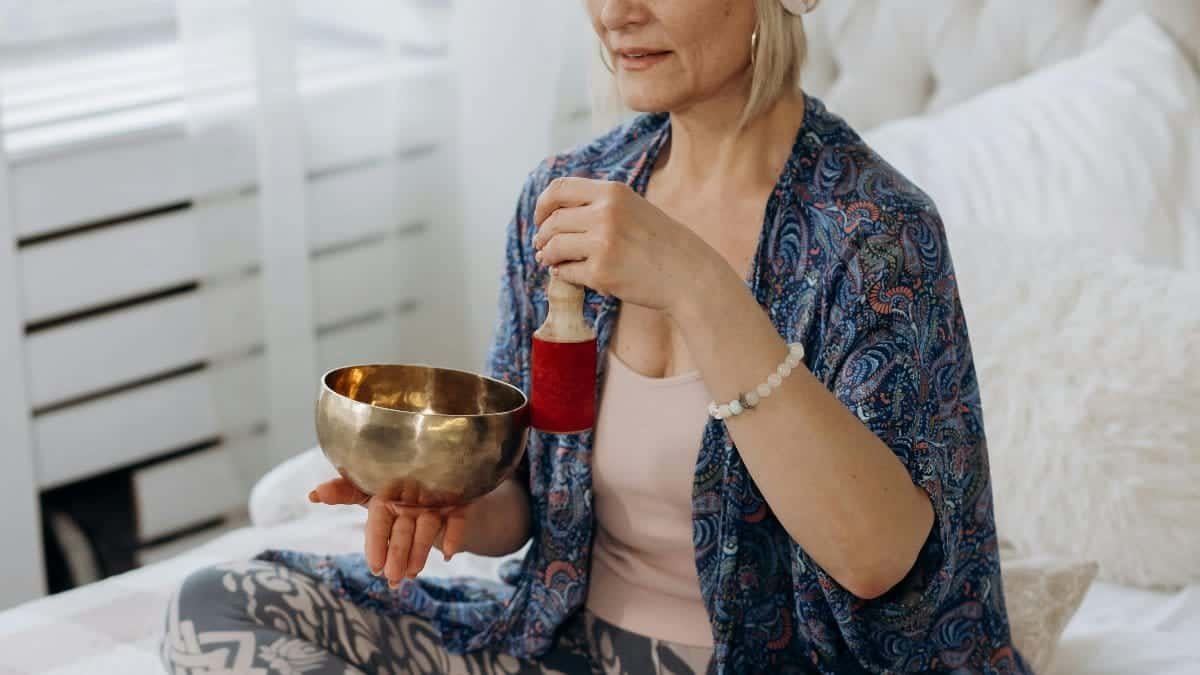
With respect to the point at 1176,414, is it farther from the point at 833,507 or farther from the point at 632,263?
the point at 632,263

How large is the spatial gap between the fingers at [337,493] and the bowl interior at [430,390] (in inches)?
2.9

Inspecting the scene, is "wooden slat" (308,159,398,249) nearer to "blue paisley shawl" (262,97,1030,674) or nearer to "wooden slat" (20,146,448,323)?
"wooden slat" (20,146,448,323)

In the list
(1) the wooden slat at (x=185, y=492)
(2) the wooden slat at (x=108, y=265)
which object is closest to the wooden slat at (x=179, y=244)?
(2) the wooden slat at (x=108, y=265)

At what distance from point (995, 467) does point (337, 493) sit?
875mm

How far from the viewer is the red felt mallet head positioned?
106cm

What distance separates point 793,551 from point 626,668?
20 cm

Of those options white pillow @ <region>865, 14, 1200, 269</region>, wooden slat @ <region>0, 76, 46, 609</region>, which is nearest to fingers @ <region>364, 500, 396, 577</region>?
white pillow @ <region>865, 14, 1200, 269</region>

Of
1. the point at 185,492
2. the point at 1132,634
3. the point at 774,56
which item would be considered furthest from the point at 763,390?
the point at 185,492

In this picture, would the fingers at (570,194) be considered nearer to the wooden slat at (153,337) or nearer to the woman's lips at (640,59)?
the woman's lips at (640,59)

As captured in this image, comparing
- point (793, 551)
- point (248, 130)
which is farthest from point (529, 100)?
point (793, 551)

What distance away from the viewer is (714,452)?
1.22 metres

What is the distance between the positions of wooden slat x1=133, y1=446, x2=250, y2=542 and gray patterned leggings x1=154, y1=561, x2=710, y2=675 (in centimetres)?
112

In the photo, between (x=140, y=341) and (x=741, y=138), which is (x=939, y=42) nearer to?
(x=741, y=138)

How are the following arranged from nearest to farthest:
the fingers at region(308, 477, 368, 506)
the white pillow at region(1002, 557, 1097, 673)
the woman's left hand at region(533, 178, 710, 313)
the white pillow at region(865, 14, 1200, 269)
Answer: the woman's left hand at region(533, 178, 710, 313) → the fingers at region(308, 477, 368, 506) → the white pillow at region(1002, 557, 1097, 673) → the white pillow at region(865, 14, 1200, 269)
